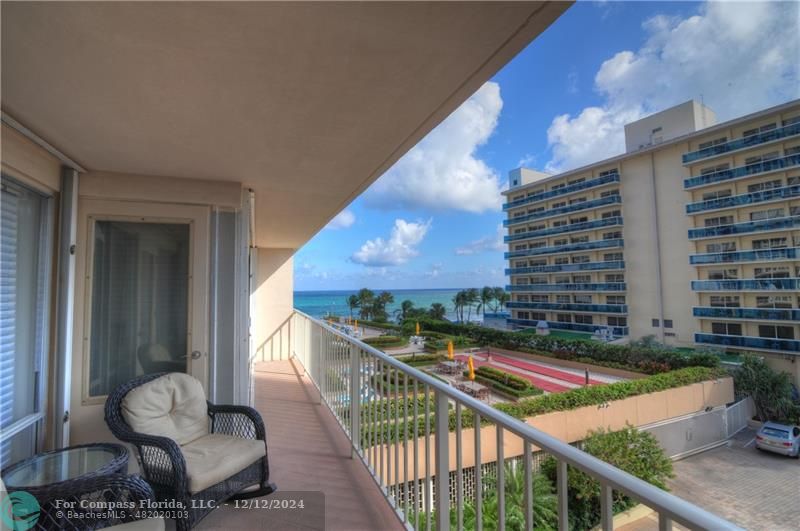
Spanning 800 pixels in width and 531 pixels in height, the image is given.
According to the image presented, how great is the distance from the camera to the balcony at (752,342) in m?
20.7

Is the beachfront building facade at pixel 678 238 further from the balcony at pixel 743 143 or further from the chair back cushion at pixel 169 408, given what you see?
the chair back cushion at pixel 169 408

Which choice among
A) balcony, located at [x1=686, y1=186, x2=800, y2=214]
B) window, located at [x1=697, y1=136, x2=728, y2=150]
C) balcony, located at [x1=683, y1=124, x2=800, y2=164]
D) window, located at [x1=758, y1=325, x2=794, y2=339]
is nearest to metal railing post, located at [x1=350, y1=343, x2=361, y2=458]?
window, located at [x1=758, y1=325, x2=794, y2=339]

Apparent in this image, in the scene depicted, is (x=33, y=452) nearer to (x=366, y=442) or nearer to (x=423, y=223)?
(x=366, y=442)

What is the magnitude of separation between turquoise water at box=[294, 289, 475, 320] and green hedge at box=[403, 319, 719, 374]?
21966 mm

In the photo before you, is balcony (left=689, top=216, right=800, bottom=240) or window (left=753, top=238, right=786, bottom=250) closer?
balcony (left=689, top=216, right=800, bottom=240)

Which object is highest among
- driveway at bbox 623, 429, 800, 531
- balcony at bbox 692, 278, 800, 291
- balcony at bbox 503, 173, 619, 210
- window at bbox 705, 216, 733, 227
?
balcony at bbox 503, 173, 619, 210

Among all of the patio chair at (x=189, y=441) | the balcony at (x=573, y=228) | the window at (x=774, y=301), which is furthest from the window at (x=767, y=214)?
the patio chair at (x=189, y=441)

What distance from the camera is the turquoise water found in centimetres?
5206

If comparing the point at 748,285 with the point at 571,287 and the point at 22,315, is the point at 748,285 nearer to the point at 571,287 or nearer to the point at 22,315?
the point at 571,287

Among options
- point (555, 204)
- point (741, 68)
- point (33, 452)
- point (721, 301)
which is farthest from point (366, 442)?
point (741, 68)

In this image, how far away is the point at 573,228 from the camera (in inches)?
1265

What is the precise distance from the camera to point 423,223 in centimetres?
7544

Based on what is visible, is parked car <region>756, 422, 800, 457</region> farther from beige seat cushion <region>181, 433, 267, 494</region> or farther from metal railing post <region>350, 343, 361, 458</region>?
beige seat cushion <region>181, 433, 267, 494</region>

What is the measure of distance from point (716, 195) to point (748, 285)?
20.9ft
